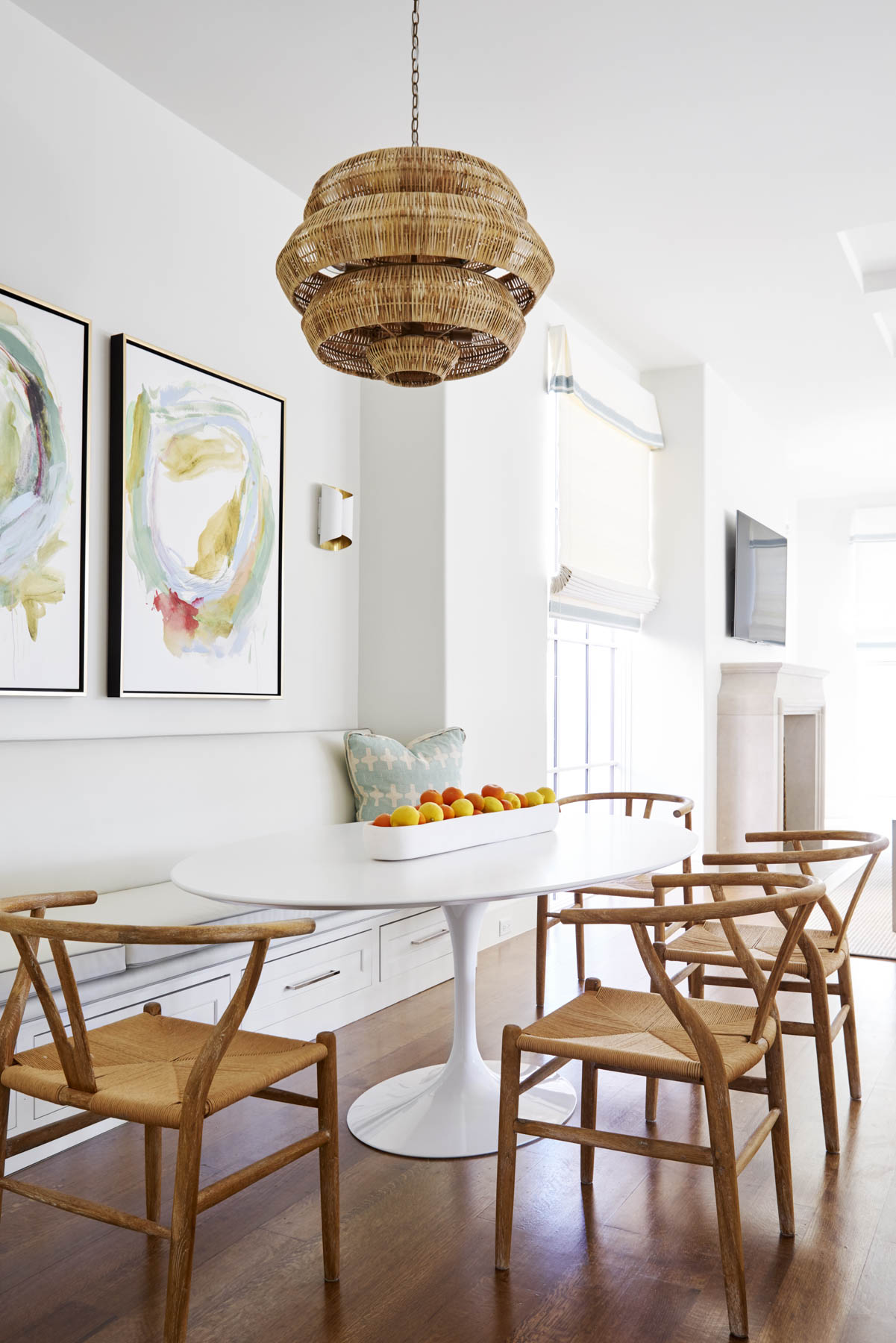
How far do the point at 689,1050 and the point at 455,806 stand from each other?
83 cm

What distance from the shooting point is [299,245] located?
212 centimetres

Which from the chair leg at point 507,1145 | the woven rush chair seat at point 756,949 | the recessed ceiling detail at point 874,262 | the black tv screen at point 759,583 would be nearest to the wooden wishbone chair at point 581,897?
the woven rush chair seat at point 756,949

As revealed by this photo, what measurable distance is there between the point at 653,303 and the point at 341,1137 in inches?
167

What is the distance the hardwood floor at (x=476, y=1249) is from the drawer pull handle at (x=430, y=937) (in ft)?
3.15

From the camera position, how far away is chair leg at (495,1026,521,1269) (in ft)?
6.29

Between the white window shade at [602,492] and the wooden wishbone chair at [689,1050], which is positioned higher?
the white window shade at [602,492]

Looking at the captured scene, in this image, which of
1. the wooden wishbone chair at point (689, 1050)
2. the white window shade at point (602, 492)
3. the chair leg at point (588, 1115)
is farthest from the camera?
the white window shade at point (602, 492)

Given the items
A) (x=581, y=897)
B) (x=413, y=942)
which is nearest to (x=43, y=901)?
(x=413, y=942)

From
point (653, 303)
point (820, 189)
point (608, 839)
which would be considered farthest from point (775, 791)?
point (608, 839)

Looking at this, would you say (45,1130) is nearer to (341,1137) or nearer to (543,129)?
(341,1137)

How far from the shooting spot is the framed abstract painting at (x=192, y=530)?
10.5 ft

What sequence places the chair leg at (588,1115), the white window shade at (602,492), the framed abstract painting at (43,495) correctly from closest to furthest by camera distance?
1. the chair leg at (588,1115)
2. the framed abstract painting at (43,495)
3. the white window shade at (602,492)

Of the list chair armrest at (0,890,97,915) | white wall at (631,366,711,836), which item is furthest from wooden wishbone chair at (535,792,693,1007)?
white wall at (631,366,711,836)

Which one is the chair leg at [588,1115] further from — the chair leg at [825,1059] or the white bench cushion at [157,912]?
the white bench cushion at [157,912]
